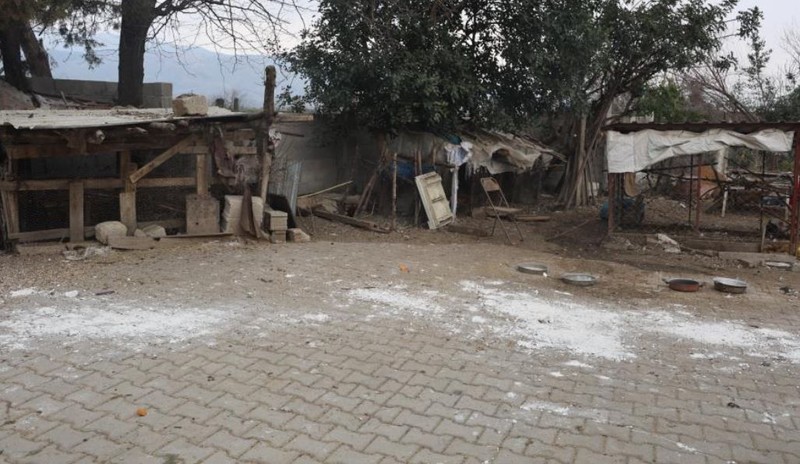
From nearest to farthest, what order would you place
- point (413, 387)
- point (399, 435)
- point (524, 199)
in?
point (399, 435) → point (413, 387) → point (524, 199)

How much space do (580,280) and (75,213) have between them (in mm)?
6679

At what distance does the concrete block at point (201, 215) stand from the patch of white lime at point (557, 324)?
13.9 feet

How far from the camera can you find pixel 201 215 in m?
9.83

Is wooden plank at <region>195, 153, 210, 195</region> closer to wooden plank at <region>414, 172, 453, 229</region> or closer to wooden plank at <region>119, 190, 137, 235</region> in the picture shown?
wooden plank at <region>119, 190, 137, 235</region>

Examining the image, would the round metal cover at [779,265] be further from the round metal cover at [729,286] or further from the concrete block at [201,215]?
the concrete block at [201,215]

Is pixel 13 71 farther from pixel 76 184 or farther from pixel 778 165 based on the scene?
pixel 778 165

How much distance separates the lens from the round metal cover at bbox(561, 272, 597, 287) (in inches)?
329

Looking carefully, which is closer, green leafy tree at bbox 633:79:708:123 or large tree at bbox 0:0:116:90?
large tree at bbox 0:0:116:90

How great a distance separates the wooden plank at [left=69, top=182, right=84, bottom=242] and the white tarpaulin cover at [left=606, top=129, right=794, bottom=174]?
8.16m

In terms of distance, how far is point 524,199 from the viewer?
678 inches

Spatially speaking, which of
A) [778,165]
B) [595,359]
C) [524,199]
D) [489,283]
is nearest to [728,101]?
[778,165]

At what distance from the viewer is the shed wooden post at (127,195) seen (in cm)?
932

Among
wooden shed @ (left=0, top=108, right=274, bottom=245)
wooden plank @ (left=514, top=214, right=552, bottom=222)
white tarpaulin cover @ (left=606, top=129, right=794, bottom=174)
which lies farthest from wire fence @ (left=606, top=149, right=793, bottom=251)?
wooden shed @ (left=0, top=108, right=274, bottom=245)

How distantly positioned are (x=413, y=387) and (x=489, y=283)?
12.3 ft
